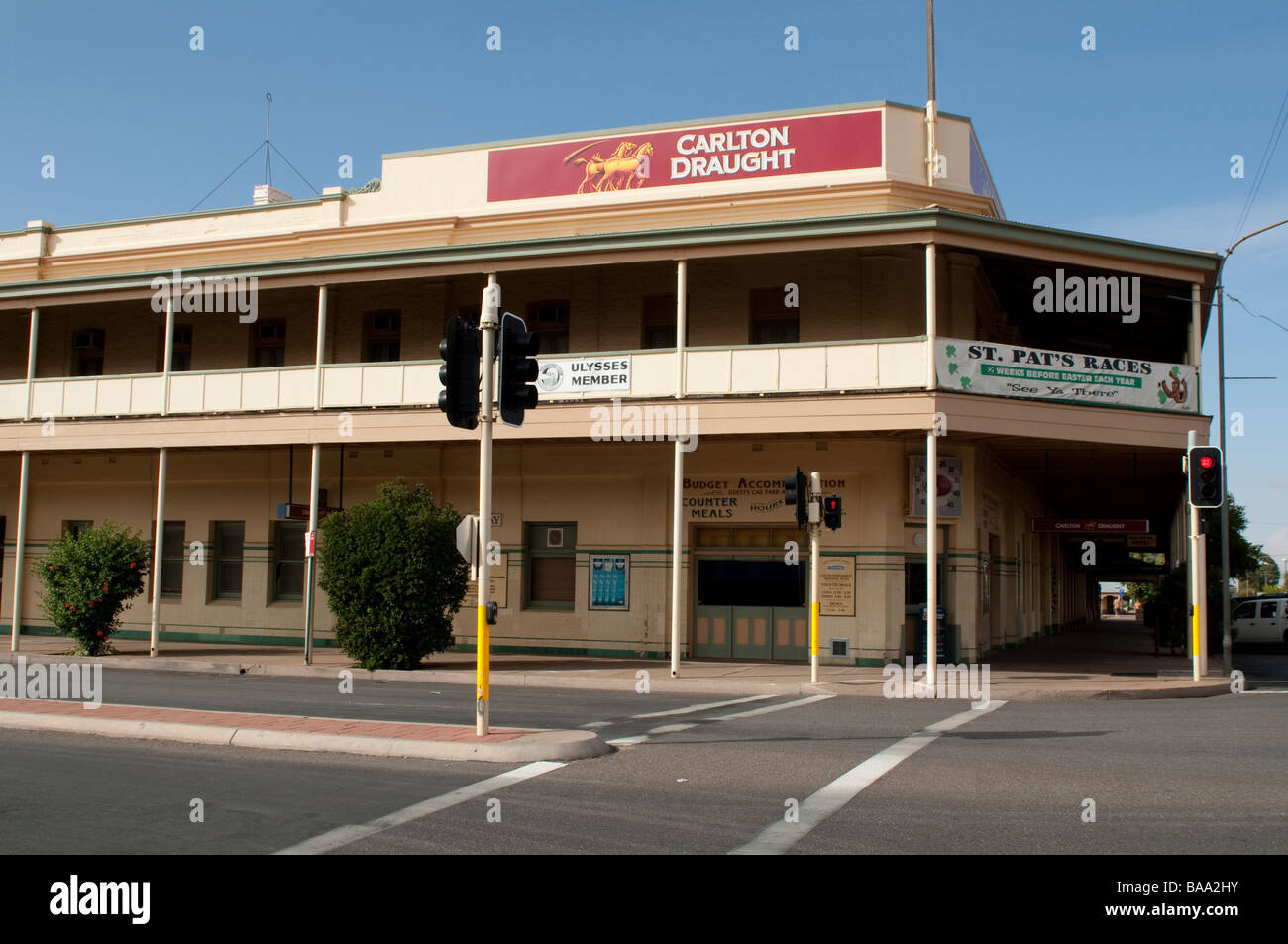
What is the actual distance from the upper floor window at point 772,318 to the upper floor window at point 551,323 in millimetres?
3939

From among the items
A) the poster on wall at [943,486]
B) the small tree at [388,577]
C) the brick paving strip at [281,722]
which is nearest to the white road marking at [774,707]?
the brick paving strip at [281,722]

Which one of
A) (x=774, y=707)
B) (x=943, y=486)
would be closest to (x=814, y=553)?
(x=774, y=707)

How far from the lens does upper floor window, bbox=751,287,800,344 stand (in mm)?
22000

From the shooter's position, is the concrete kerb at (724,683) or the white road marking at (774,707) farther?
the concrete kerb at (724,683)

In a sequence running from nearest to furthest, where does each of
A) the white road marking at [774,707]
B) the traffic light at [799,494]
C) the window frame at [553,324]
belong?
the white road marking at [774,707]
the traffic light at [799,494]
the window frame at [553,324]

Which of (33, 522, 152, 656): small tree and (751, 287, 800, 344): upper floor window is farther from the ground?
(751, 287, 800, 344): upper floor window

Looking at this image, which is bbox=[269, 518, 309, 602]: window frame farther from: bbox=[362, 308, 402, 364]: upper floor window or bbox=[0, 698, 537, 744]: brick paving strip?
bbox=[0, 698, 537, 744]: brick paving strip

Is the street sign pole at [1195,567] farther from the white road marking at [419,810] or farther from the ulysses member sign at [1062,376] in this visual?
the white road marking at [419,810]

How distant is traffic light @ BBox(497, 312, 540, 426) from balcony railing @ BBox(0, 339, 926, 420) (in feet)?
30.1

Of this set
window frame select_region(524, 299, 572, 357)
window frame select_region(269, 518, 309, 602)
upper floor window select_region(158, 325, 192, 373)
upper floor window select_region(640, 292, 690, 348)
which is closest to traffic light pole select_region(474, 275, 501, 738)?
upper floor window select_region(640, 292, 690, 348)

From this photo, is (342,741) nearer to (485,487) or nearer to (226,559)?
(485,487)

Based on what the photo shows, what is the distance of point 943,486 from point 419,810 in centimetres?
1502

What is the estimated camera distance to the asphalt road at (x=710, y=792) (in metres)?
7.05

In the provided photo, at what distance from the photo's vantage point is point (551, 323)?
930 inches
